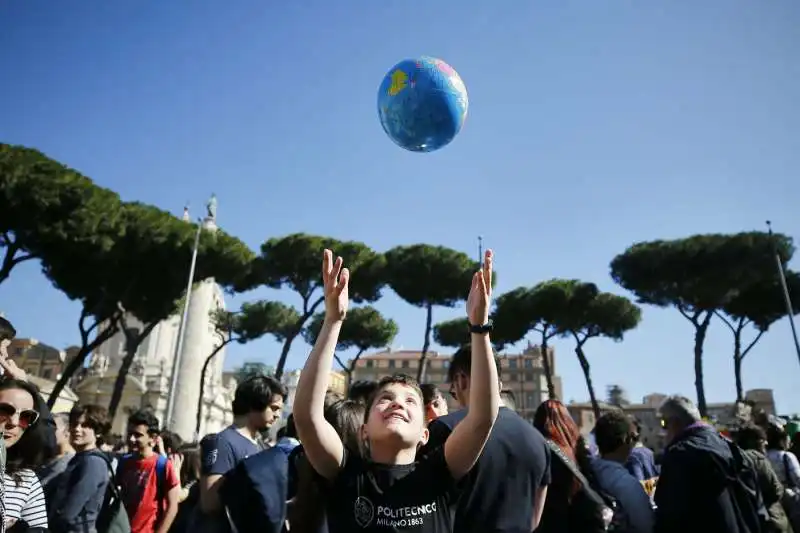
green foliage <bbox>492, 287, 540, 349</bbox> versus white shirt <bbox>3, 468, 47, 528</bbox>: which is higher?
green foliage <bbox>492, 287, 540, 349</bbox>

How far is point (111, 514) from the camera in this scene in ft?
12.8

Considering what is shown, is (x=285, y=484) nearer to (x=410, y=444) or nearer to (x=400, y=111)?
(x=410, y=444)

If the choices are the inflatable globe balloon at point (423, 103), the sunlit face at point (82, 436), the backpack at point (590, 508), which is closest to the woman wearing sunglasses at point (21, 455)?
the sunlit face at point (82, 436)

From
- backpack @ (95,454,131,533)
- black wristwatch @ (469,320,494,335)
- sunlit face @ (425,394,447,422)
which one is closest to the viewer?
black wristwatch @ (469,320,494,335)

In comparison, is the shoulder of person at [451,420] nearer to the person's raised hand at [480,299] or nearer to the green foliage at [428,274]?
the person's raised hand at [480,299]

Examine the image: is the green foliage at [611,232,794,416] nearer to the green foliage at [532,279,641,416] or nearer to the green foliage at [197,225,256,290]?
the green foliage at [532,279,641,416]

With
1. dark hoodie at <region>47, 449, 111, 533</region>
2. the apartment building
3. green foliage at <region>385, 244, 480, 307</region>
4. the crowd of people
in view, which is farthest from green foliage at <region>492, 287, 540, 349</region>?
the apartment building

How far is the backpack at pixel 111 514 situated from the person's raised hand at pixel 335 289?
9.49 ft

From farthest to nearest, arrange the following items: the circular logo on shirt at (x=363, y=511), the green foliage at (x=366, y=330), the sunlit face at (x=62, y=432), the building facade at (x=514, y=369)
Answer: the building facade at (x=514, y=369) < the green foliage at (x=366, y=330) < the sunlit face at (x=62, y=432) < the circular logo on shirt at (x=363, y=511)

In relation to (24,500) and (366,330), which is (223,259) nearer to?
(366,330)

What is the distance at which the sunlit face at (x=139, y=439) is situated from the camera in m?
4.90

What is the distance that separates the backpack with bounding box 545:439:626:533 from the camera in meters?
2.72

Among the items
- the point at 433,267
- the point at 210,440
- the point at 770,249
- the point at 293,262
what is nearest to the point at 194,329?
the point at 293,262

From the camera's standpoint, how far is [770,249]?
22.8 metres
